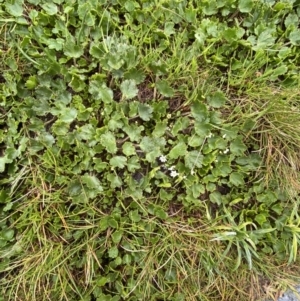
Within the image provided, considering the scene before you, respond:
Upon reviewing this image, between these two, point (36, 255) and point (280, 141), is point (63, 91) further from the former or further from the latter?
point (280, 141)

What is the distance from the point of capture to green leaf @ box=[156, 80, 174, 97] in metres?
1.99

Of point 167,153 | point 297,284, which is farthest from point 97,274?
point 297,284

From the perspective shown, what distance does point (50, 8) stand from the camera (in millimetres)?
2059

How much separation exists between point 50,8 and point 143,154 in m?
0.78

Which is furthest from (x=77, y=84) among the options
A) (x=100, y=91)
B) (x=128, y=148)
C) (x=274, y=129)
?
(x=274, y=129)

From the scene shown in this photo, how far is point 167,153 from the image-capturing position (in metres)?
2.00

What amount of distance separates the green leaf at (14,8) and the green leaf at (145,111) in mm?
699

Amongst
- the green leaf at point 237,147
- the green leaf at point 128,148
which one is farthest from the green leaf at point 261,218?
the green leaf at point 128,148

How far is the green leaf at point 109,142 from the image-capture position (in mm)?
1918

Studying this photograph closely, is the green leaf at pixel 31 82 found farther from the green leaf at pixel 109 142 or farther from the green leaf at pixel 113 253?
the green leaf at pixel 113 253

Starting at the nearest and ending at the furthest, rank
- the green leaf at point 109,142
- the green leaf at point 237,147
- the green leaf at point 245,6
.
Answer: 1. the green leaf at point 109,142
2. the green leaf at point 237,147
3. the green leaf at point 245,6

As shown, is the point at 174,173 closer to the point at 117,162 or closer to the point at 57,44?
the point at 117,162

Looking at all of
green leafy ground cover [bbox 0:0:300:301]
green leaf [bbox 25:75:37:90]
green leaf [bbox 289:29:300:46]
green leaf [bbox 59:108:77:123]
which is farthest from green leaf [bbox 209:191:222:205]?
green leaf [bbox 25:75:37:90]

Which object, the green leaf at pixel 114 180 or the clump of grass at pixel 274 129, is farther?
→ the clump of grass at pixel 274 129
